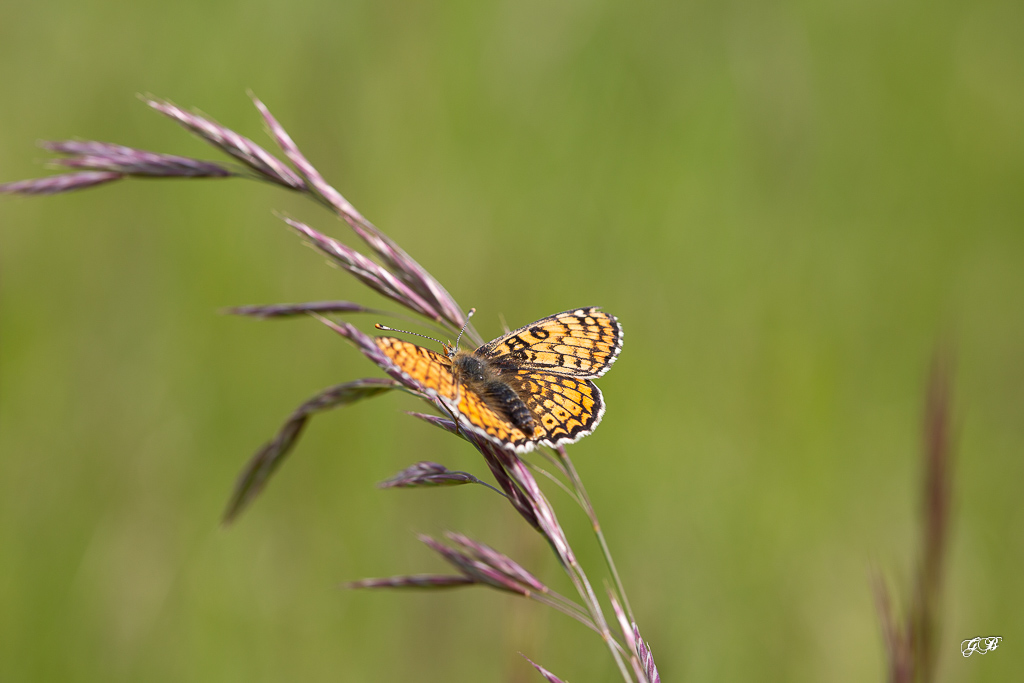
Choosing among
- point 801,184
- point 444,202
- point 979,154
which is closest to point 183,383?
point 444,202

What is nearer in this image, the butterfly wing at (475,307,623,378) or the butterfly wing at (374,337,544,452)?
the butterfly wing at (374,337,544,452)

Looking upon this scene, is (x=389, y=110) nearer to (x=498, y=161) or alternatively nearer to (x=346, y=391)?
(x=498, y=161)

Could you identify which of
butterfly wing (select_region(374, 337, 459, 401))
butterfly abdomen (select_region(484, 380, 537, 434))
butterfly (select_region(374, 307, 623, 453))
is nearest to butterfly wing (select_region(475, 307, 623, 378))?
butterfly (select_region(374, 307, 623, 453))

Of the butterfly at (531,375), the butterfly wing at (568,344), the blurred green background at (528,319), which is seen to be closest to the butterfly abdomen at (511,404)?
the butterfly at (531,375)

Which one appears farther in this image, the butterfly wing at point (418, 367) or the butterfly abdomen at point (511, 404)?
the butterfly abdomen at point (511, 404)

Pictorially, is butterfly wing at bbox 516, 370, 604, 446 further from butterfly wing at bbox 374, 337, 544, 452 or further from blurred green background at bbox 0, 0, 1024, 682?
blurred green background at bbox 0, 0, 1024, 682

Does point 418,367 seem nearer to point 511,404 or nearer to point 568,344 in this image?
point 511,404

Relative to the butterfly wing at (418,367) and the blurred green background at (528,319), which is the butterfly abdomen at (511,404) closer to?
the butterfly wing at (418,367)

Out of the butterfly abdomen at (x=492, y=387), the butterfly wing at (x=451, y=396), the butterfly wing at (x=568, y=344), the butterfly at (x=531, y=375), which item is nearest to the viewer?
the butterfly wing at (x=451, y=396)
